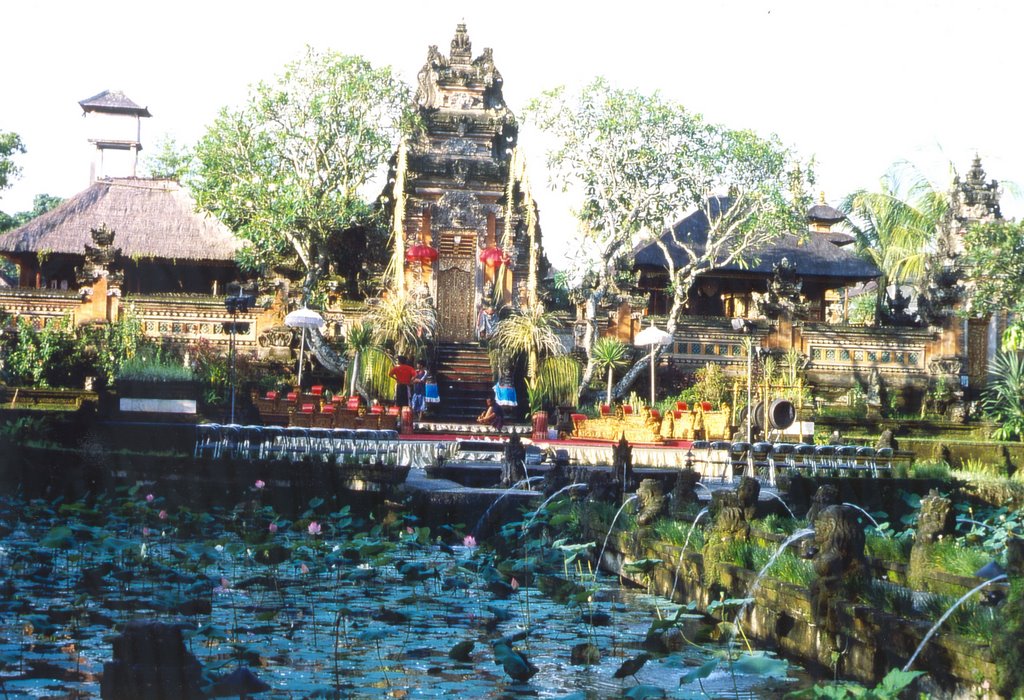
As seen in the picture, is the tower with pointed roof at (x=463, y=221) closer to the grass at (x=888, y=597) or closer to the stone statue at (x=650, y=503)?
the stone statue at (x=650, y=503)

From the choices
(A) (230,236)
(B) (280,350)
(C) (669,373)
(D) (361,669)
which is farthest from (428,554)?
(A) (230,236)

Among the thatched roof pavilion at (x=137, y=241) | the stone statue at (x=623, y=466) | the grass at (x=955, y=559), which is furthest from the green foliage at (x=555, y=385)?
the grass at (x=955, y=559)

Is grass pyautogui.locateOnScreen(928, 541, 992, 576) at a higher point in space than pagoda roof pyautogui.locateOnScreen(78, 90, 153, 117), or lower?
lower

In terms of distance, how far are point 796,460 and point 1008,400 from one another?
28.9 feet

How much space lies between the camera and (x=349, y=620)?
7355 mm

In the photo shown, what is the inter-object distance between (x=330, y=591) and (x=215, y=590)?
795 millimetres

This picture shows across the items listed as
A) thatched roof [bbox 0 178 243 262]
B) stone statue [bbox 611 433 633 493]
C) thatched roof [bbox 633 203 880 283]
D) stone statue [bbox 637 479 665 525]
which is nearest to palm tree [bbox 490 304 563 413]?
thatched roof [bbox 633 203 880 283]

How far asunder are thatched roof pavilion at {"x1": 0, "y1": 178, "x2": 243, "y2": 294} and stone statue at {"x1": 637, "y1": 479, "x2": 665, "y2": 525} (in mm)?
22463

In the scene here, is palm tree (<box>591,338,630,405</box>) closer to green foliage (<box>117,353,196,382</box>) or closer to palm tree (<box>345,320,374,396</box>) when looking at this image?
palm tree (<box>345,320,374,396</box>)

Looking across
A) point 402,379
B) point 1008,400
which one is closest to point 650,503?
point 402,379

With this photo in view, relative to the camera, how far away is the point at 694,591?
8789 mm

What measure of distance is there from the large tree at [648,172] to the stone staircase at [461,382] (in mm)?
2416

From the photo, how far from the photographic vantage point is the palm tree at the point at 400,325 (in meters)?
24.6

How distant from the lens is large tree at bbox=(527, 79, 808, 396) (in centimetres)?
2693
